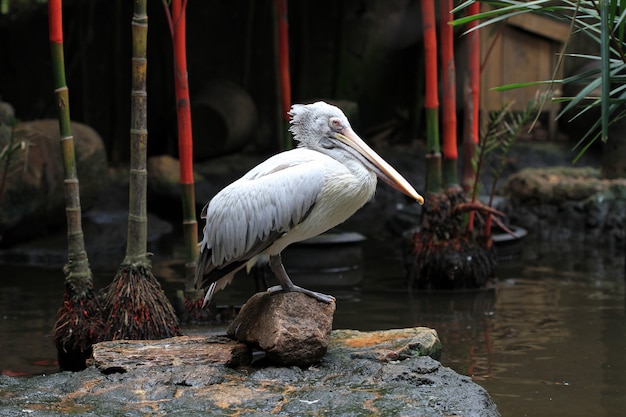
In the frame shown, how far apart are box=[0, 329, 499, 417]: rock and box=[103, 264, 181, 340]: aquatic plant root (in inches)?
21.1

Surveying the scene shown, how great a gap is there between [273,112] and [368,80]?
160 centimetres

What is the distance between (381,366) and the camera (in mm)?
4473

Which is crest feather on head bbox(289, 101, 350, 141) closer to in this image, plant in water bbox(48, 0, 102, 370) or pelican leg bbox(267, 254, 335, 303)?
pelican leg bbox(267, 254, 335, 303)

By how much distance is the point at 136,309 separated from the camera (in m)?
5.28

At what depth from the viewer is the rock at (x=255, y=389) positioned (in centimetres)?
399

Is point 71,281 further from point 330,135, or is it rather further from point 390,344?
point 390,344

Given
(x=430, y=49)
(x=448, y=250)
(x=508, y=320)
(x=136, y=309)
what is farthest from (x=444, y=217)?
(x=136, y=309)

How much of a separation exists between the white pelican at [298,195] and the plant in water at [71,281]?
953mm

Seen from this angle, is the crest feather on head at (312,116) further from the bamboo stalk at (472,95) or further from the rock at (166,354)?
the bamboo stalk at (472,95)

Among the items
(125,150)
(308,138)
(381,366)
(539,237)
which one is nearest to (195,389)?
(381,366)

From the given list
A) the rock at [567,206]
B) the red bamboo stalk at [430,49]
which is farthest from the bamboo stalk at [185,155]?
the rock at [567,206]

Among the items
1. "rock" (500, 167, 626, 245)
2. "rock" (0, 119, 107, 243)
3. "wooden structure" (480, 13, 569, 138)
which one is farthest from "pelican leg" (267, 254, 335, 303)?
"wooden structure" (480, 13, 569, 138)

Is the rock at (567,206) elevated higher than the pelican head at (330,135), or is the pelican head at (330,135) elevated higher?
the pelican head at (330,135)

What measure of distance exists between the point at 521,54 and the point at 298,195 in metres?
10.0
